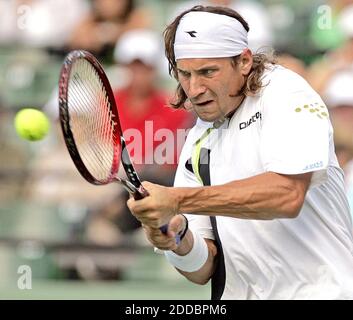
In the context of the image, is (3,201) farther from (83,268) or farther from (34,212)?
(83,268)

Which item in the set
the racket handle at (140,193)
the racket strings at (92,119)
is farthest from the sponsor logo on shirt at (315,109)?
the racket strings at (92,119)

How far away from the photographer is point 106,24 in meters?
8.46

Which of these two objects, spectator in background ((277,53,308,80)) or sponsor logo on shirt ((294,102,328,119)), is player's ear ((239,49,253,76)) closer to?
sponsor logo on shirt ((294,102,328,119))

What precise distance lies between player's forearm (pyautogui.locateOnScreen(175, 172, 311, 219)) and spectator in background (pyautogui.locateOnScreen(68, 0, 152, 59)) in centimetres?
471

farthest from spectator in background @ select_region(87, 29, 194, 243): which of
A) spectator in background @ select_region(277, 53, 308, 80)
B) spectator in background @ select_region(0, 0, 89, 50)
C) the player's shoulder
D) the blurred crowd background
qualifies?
the player's shoulder

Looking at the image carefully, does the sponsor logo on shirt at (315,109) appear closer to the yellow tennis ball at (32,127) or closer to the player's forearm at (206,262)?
the player's forearm at (206,262)

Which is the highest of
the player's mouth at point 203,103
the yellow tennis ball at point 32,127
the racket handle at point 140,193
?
the player's mouth at point 203,103

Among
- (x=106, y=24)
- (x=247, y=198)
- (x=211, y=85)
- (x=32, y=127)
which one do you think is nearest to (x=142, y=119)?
(x=106, y=24)

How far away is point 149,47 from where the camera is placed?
8.00 metres

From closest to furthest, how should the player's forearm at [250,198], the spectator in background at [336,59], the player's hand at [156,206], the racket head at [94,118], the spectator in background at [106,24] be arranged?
1. the player's hand at [156,206]
2. the player's forearm at [250,198]
3. the racket head at [94,118]
4. the spectator in background at [336,59]
5. the spectator in background at [106,24]

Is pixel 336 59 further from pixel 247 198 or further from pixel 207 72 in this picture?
pixel 247 198

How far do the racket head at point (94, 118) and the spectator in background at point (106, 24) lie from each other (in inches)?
163

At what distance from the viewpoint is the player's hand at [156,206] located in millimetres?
3635

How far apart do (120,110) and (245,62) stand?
11.6 ft
